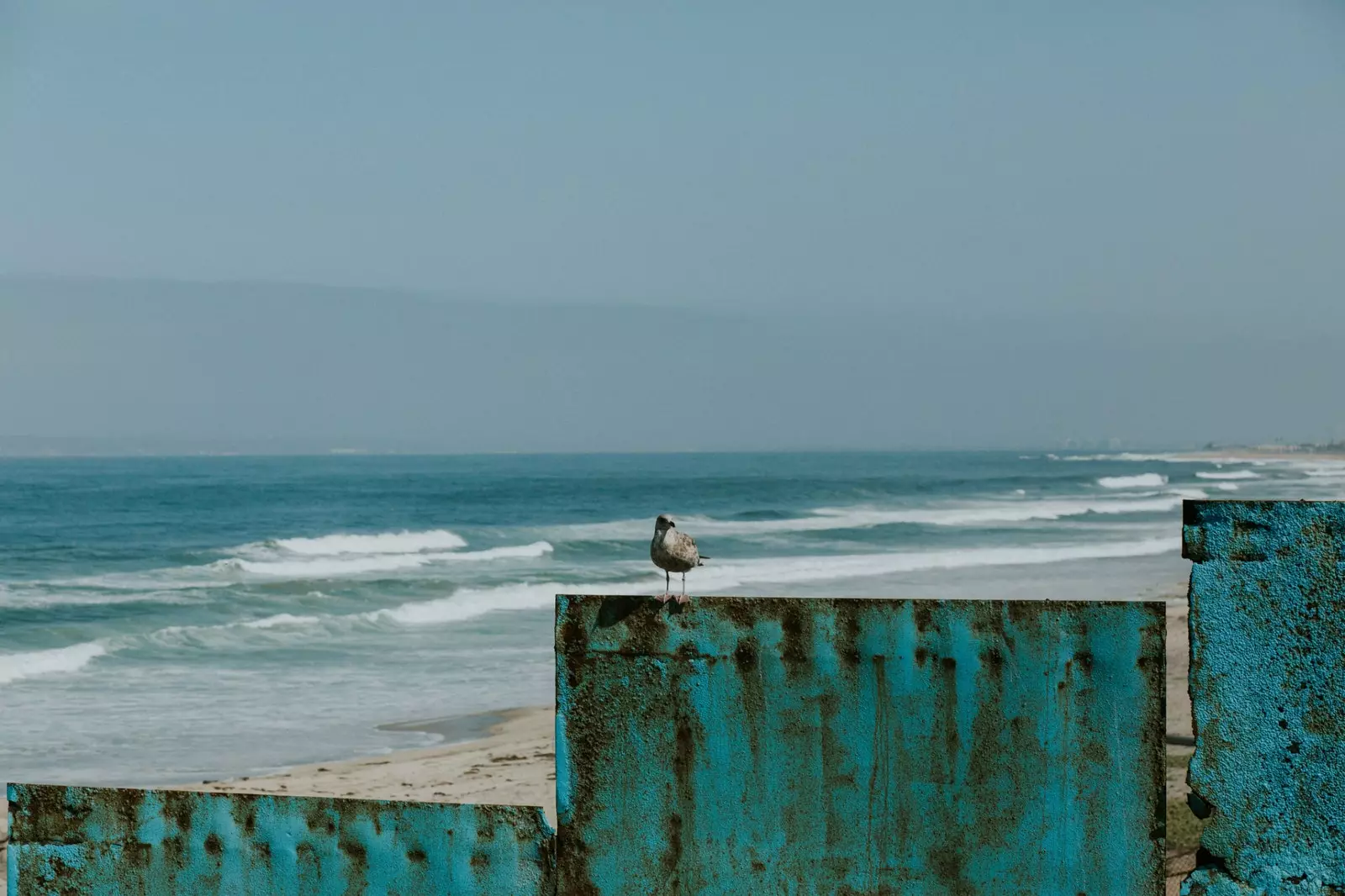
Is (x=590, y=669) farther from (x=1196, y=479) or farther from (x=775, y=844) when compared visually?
(x=1196, y=479)

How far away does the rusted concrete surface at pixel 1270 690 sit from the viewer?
2.34m

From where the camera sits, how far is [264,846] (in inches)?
101

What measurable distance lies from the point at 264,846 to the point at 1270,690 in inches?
79.6

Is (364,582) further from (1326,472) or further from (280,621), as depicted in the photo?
(1326,472)

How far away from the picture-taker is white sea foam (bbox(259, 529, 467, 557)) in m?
34.9

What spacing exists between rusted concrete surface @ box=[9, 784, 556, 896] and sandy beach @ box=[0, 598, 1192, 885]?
6.88m

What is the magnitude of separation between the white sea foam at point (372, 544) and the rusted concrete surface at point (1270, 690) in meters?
32.9

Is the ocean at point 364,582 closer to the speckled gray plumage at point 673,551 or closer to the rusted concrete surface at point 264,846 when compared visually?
the speckled gray plumage at point 673,551

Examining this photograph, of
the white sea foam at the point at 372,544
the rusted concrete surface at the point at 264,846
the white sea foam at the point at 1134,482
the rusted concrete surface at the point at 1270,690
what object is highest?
the rusted concrete surface at the point at 1270,690

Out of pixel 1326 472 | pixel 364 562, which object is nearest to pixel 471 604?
pixel 364 562

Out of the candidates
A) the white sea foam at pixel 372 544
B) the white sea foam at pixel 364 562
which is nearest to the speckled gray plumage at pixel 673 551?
the white sea foam at pixel 364 562

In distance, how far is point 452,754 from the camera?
11758 mm

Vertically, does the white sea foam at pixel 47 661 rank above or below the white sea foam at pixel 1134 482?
above

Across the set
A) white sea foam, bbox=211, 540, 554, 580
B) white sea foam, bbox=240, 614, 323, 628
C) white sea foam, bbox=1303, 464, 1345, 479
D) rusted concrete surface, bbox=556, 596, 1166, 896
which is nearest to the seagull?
rusted concrete surface, bbox=556, 596, 1166, 896
